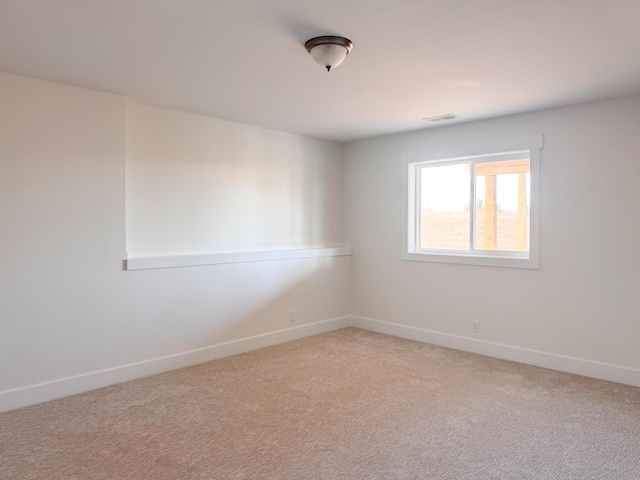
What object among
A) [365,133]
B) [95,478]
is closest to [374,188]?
[365,133]

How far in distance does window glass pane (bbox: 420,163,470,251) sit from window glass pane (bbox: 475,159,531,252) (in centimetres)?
17

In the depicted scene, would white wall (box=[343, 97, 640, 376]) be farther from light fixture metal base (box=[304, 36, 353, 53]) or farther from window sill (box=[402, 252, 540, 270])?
light fixture metal base (box=[304, 36, 353, 53])

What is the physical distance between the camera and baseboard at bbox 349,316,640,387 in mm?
3738

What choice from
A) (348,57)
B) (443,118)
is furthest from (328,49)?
(443,118)

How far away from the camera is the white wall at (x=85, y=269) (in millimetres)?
3221

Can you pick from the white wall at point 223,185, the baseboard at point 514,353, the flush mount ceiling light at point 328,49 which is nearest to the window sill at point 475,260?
the baseboard at point 514,353

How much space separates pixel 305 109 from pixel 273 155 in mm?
1075

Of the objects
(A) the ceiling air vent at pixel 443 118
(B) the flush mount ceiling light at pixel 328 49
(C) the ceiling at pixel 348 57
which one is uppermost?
(A) the ceiling air vent at pixel 443 118

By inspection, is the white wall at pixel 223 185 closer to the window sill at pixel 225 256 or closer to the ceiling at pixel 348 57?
the window sill at pixel 225 256

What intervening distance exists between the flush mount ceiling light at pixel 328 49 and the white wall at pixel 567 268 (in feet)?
8.03

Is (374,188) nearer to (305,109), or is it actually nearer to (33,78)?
(305,109)

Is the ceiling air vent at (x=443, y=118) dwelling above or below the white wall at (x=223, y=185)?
above

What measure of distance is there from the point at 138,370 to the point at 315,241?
102 inches

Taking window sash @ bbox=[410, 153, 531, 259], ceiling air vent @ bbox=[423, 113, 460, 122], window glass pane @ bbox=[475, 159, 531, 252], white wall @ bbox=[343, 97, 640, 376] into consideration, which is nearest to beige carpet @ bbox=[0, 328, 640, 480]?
white wall @ bbox=[343, 97, 640, 376]
